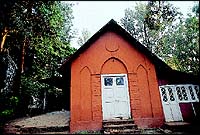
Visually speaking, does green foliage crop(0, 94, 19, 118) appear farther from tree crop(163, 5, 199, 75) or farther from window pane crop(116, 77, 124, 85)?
tree crop(163, 5, 199, 75)

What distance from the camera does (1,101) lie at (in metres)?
12.6

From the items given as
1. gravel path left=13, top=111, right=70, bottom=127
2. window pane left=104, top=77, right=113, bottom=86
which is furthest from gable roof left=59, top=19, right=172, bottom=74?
gravel path left=13, top=111, right=70, bottom=127

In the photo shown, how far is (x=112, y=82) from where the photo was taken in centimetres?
1119

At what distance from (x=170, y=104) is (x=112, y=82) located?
12.3 feet

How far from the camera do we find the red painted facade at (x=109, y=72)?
1034 centimetres

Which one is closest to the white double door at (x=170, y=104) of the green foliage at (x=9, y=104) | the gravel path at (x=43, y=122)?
the gravel path at (x=43, y=122)

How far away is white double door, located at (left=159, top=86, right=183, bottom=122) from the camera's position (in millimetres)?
11484

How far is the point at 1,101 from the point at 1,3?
236 inches

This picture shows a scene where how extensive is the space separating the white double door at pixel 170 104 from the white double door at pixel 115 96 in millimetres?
2452

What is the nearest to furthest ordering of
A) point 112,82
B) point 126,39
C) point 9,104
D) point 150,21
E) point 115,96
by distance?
point 115,96 < point 112,82 < point 126,39 < point 9,104 < point 150,21

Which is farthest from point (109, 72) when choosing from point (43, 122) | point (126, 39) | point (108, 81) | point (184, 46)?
point (184, 46)

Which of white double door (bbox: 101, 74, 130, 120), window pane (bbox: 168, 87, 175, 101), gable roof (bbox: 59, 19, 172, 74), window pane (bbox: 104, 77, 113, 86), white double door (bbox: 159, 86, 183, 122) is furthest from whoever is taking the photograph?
window pane (bbox: 168, 87, 175, 101)

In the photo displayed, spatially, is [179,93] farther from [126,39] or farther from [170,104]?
[126,39]

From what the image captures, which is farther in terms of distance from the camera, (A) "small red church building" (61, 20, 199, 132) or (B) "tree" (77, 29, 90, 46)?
(B) "tree" (77, 29, 90, 46)
